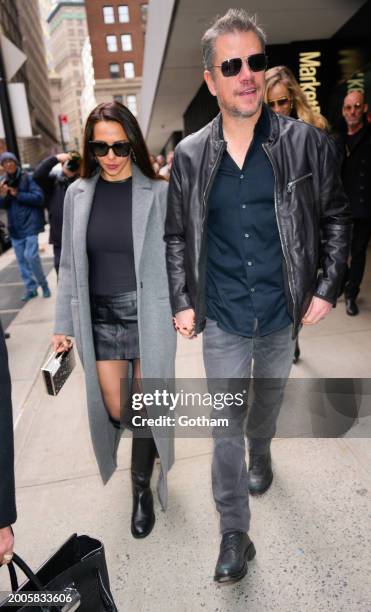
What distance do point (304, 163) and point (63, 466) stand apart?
245cm

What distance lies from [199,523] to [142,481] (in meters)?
0.39

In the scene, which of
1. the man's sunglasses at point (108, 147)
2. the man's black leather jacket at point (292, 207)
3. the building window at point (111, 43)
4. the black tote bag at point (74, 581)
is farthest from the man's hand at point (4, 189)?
the building window at point (111, 43)

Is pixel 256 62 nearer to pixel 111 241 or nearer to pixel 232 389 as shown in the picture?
pixel 111 241

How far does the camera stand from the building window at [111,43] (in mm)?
52062

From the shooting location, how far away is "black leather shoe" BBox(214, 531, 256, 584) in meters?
2.00

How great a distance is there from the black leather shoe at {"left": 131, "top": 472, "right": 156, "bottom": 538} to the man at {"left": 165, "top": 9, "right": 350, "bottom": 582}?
0.50 m

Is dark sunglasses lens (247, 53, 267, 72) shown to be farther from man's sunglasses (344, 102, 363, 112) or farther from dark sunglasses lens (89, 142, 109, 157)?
man's sunglasses (344, 102, 363, 112)

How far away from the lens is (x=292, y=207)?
6.00 feet

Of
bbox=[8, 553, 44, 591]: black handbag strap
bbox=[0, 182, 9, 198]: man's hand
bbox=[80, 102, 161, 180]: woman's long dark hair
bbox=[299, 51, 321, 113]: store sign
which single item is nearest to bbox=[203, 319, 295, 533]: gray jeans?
bbox=[80, 102, 161, 180]: woman's long dark hair

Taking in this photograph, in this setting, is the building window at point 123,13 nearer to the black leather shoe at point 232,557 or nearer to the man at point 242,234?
the man at point 242,234

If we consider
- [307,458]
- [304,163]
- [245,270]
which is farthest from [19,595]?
[307,458]

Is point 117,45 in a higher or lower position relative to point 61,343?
higher

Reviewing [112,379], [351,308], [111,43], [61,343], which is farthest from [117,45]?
[112,379]

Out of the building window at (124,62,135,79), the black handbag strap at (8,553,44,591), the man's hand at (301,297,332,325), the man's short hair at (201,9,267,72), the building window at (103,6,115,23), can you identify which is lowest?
the black handbag strap at (8,553,44,591)
